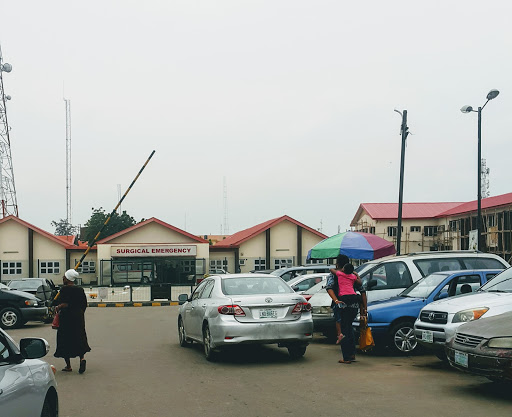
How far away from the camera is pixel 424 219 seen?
72.3 metres

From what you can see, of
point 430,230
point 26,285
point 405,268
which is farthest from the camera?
point 430,230

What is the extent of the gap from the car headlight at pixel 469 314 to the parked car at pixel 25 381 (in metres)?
6.66

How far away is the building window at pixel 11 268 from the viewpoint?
2130 inches

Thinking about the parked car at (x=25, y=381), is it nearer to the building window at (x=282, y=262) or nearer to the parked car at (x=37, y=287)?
the parked car at (x=37, y=287)

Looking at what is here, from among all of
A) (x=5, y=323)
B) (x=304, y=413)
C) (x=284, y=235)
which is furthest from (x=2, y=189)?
(x=304, y=413)

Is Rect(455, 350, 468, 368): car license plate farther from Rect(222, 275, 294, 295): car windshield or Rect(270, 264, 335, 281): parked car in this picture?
Rect(270, 264, 335, 281): parked car

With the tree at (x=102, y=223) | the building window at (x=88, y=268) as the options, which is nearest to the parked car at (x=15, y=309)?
the building window at (x=88, y=268)

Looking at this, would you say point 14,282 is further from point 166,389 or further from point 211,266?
point 211,266

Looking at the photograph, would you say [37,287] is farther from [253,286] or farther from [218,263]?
[218,263]

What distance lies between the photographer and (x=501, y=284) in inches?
448

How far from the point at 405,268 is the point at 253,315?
4518 millimetres

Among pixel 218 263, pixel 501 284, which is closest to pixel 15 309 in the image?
pixel 501 284

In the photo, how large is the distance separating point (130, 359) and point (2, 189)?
49108 millimetres

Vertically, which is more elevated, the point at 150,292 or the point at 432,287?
the point at 432,287
